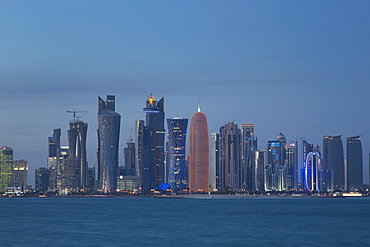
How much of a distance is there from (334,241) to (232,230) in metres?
25.7

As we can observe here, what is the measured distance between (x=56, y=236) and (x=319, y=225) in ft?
184

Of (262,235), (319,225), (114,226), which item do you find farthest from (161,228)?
(319,225)

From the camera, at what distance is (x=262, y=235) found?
11025cm

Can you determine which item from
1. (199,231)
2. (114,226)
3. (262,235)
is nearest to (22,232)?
(114,226)

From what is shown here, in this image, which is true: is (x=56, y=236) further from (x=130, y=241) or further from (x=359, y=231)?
(x=359, y=231)

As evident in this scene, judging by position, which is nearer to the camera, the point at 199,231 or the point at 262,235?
the point at 262,235

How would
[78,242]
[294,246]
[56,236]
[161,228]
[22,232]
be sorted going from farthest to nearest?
[161,228]
[22,232]
[56,236]
[78,242]
[294,246]

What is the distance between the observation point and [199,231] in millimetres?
117438

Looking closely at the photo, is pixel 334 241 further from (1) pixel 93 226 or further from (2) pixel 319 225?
(1) pixel 93 226

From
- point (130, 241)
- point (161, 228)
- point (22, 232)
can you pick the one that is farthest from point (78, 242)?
point (161, 228)

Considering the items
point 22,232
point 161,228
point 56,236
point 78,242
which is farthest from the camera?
point 161,228

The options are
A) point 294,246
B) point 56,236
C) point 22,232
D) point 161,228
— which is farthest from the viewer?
point 161,228

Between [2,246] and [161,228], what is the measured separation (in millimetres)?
40612

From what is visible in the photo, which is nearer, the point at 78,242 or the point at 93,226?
the point at 78,242
